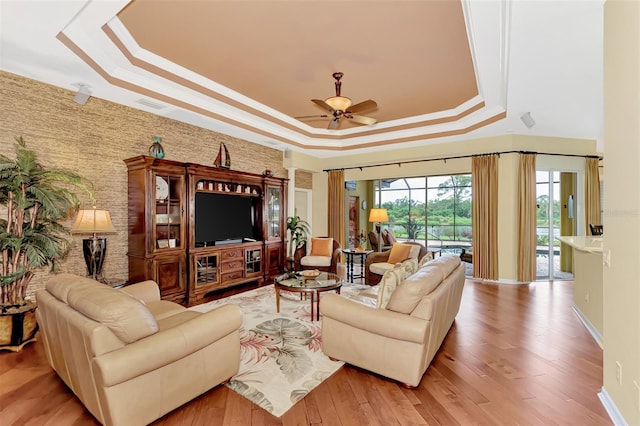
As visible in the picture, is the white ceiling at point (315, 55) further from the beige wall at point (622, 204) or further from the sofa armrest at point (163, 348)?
the sofa armrest at point (163, 348)

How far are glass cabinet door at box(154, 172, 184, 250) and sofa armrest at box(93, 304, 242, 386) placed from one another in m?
2.59

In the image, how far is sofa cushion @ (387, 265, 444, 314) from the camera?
243 centimetres

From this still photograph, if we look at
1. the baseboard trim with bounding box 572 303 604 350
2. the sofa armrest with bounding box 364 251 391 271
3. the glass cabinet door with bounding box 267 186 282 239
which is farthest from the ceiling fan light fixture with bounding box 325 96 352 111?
the baseboard trim with bounding box 572 303 604 350

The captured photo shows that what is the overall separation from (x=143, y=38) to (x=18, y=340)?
10.9ft

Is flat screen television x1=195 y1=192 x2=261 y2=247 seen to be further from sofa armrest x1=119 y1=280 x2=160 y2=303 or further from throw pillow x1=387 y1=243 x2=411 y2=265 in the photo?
throw pillow x1=387 y1=243 x2=411 y2=265

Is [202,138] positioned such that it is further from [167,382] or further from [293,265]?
[167,382]

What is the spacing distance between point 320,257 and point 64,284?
4312 mm

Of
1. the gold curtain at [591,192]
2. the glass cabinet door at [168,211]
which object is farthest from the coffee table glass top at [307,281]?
the gold curtain at [591,192]

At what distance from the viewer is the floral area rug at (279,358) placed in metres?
2.35

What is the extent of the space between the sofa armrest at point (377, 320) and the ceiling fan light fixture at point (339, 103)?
2.51 metres

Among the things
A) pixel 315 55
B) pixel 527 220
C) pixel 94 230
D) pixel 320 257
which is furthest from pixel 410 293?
pixel 527 220

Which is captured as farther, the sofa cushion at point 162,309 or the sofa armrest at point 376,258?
the sofa armrest at point 376,258

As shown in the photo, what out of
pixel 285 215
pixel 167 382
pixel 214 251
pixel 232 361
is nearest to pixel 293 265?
pixel 285 215

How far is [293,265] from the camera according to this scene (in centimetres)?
670
